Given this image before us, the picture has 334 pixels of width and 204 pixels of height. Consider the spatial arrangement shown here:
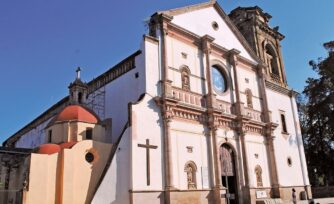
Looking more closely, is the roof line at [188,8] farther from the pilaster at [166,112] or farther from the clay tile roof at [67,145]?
the clay tile roof at [67,145]

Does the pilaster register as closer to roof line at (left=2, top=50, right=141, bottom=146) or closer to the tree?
roof line at (left=2, top=50, right=141, bottom=146)

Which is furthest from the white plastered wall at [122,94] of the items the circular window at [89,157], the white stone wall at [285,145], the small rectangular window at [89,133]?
the white stone wall at [285,145]

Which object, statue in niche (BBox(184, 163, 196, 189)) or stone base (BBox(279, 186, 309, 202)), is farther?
stone base (BBox(279, 186, 309, 202))

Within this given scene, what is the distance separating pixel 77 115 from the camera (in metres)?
18.7

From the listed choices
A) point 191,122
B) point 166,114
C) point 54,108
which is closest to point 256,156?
point 191,122

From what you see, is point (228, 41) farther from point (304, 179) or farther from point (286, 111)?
point (304, 179)

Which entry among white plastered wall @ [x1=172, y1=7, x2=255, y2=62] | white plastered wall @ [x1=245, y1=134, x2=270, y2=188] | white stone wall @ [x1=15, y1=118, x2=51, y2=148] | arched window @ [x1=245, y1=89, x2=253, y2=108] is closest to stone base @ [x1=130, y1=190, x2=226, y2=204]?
white plastered wall @ [x1=245, y1=134, x2=270, y2=188]

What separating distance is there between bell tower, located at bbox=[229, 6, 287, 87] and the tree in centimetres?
561

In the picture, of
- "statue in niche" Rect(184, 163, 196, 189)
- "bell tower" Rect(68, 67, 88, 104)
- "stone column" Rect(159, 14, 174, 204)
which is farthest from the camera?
"bell tower" Rect(68, 67, 88, 104)

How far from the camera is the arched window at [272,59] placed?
30.0 metres

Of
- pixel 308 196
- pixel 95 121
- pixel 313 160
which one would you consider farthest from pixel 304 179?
pixel 95 121

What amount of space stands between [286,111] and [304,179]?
5616 mm

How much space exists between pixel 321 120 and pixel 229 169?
18578 mm

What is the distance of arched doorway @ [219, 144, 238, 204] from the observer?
19.8 metres
